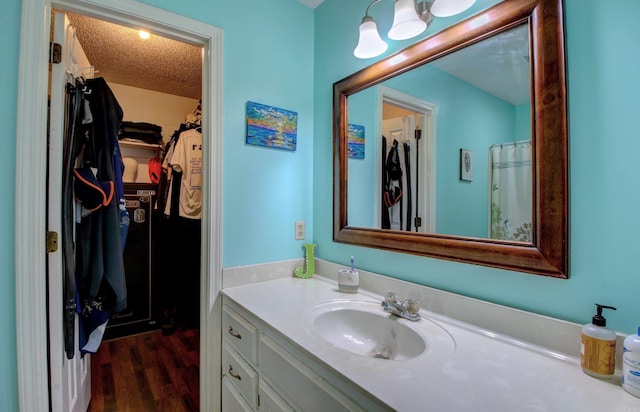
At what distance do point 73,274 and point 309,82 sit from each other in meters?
1.52

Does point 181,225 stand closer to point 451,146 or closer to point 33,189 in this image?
point 33,189

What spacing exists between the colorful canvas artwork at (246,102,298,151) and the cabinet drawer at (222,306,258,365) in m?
0.86

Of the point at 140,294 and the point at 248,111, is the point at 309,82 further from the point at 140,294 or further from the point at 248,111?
the point at 140,294

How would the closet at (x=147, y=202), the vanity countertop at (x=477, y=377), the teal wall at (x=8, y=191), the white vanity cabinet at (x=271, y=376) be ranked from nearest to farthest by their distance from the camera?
the vanity countertop at (x=477, y=377), the white vanity cabinet at (x=271, y=376), the teal wall at (x=8, y=191), the closet at (x=147, y=202)

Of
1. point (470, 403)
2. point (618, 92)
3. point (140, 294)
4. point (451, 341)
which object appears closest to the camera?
point (470, 403)

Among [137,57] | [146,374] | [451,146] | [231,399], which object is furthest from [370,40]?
[146,374]

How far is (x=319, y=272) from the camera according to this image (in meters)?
1.62

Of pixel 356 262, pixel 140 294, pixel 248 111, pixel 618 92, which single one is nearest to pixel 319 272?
pixel 356 262

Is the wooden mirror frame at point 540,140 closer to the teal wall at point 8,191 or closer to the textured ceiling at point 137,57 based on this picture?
the teal wall at point 8,191

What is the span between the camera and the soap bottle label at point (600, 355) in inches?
26.4

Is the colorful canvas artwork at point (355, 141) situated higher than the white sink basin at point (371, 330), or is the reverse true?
the colorful canvas artwork at point (355, 141)

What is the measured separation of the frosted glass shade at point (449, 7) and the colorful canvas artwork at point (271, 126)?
0.87m

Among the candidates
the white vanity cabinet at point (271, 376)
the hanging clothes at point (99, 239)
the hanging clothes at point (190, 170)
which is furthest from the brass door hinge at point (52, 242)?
the hanging clothes at point (190, 170)

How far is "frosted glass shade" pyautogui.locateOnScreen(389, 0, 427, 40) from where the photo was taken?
105cm
